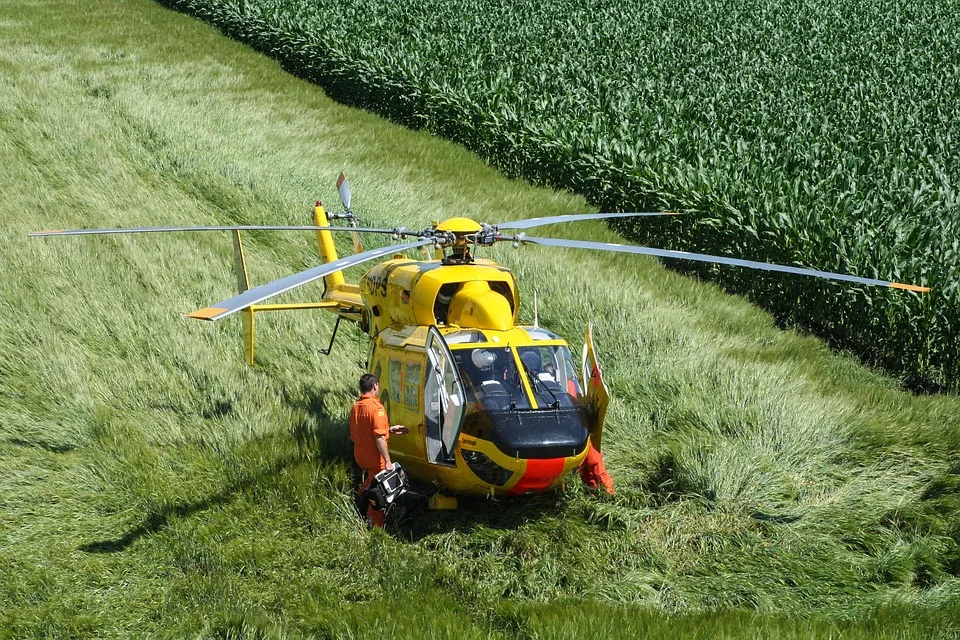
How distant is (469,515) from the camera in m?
8.17

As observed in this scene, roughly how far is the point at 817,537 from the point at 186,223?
37.4 feet

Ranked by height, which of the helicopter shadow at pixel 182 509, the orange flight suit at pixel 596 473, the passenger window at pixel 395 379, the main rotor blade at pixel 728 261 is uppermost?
the main rotor blade at pixel 728 261

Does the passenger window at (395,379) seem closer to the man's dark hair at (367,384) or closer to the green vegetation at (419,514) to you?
the man's dark hair at (367,384)

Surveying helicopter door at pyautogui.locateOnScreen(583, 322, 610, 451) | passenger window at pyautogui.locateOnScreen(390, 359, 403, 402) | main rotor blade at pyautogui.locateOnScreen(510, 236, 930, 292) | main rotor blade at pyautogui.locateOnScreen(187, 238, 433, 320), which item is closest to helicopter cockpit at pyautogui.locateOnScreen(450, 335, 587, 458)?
helicopter door at pyautogui.locateOnScreen(583, 322, 610, 451)

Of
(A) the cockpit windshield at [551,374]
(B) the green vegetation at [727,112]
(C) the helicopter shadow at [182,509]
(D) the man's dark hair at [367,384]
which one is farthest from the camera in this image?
(B) the green vegetation at [727,112]

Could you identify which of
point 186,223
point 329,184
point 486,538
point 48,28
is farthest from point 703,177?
point 48,28

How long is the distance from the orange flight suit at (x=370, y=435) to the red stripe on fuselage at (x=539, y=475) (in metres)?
1.16

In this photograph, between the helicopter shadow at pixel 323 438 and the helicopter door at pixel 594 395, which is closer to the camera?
the helicopter door at pixel 594 395

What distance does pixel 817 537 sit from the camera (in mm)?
8055

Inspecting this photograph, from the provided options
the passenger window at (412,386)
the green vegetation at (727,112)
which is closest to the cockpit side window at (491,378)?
the passenger window at (412,386)

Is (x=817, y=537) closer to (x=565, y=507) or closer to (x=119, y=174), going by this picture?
(x=565, y=507)

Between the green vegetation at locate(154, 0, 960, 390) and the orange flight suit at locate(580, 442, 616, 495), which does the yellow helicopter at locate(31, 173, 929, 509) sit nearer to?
the orange flight suit at locate(580, 442, 616, 495)

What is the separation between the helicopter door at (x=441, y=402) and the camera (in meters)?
7.21

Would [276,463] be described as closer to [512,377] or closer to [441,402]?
[441,402]
